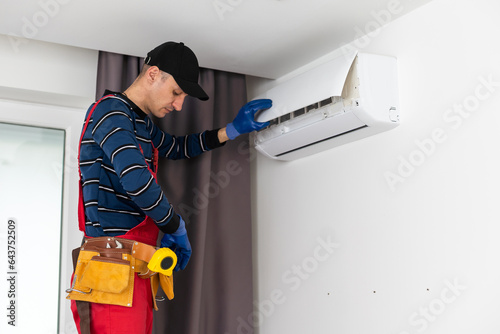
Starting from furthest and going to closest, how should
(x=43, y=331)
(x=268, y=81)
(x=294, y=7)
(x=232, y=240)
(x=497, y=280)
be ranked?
(x=268, y=81) → (x=232, y=240) → (x=43, y=331) → (x=294, y=7) → (x=497, y=280)

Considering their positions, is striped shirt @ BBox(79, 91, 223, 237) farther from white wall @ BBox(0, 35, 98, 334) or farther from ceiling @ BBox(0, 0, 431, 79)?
white wall @ BBox(0, 35, 98, 334)

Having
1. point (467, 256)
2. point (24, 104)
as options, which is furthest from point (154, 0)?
point (467, 256)

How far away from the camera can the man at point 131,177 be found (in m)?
1.90

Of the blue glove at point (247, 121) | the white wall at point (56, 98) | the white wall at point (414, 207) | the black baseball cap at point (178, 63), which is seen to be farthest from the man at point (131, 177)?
the white wall at point (414, 207)

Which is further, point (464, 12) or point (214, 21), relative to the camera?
point (214, 21)

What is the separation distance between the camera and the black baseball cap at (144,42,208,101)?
212 centimetres

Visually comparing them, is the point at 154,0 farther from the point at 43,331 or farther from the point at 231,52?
the point at 43,331

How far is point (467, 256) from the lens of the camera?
1.88m

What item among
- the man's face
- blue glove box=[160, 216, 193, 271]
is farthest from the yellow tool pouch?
the man's face

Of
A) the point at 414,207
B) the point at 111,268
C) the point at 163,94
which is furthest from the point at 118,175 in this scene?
the point at 414,207

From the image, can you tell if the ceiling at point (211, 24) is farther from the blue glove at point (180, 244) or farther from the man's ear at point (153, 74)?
the blue glove at point (180, 244)

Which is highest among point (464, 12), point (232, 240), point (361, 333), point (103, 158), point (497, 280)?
point (464, 12)

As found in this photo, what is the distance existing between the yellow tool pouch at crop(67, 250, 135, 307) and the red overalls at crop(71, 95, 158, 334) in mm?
36

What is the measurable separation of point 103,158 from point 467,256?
1214 mm
